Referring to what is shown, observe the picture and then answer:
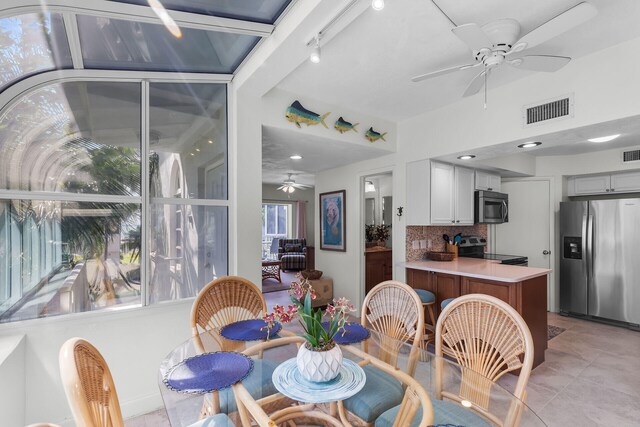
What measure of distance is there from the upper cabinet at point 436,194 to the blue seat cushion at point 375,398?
2.40 metres

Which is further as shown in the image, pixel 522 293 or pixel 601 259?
pixel 601 259

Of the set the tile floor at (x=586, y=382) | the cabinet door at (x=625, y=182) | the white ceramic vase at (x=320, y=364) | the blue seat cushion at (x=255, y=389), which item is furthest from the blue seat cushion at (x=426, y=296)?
the cabinet door at (x=625, y=182)

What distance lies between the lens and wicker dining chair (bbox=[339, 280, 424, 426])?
142 centimetres

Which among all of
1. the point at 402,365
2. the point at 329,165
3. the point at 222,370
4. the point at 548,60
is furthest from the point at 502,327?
the point at 329,165

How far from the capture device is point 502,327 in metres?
1.52

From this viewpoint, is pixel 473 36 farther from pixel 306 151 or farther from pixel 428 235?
pixel 428 235

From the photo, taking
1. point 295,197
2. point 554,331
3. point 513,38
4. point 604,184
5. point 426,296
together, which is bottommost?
point 554,331

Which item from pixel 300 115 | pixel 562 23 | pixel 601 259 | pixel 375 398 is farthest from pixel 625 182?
pixel 375 398

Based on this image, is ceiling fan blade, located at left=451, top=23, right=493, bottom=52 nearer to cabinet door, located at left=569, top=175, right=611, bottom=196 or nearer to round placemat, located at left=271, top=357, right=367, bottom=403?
round placemat, located at left=271, top=357, right=367, bottom=403

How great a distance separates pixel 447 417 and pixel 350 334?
0.59 metres

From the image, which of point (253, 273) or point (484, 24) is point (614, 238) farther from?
point (253, 273)

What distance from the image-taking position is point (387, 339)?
1.79 m

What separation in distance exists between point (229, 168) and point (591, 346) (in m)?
4.27

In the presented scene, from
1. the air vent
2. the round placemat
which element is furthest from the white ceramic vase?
the air vent
